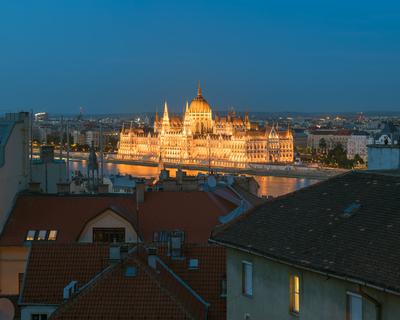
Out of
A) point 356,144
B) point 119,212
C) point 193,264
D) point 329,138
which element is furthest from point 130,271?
point 329,138

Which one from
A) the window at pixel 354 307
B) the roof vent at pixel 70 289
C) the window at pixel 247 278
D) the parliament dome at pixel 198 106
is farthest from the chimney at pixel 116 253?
the parliament dome at pixel 198 106

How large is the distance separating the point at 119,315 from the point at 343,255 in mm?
1936

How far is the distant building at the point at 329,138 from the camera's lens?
92.2m

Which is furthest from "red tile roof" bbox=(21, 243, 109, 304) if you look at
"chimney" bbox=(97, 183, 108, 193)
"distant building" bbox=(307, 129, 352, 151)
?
"distant building" bbox=(307, 129, 352, 151)

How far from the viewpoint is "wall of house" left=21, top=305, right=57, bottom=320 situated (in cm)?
617

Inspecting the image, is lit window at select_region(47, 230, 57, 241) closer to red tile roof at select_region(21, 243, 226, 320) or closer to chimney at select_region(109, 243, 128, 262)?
red tile roof at select_region(21, 243, 226, 320)

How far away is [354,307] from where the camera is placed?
3.80 m

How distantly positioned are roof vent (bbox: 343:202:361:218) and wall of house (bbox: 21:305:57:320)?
101 inches

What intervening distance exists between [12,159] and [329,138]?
3411 inches

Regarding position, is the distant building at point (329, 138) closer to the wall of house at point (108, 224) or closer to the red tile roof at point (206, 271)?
the wall of house at point (108, 224)

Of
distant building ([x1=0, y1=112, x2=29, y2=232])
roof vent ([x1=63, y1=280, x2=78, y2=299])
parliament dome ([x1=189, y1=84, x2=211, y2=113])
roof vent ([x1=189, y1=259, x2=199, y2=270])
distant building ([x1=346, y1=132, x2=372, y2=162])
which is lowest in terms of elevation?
roof vent ([x1=63, y1=280, x2=78, y2=299])

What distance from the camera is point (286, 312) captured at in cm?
427

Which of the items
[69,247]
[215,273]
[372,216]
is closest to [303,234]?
[372,216]

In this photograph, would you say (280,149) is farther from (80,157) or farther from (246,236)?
(246,236)
